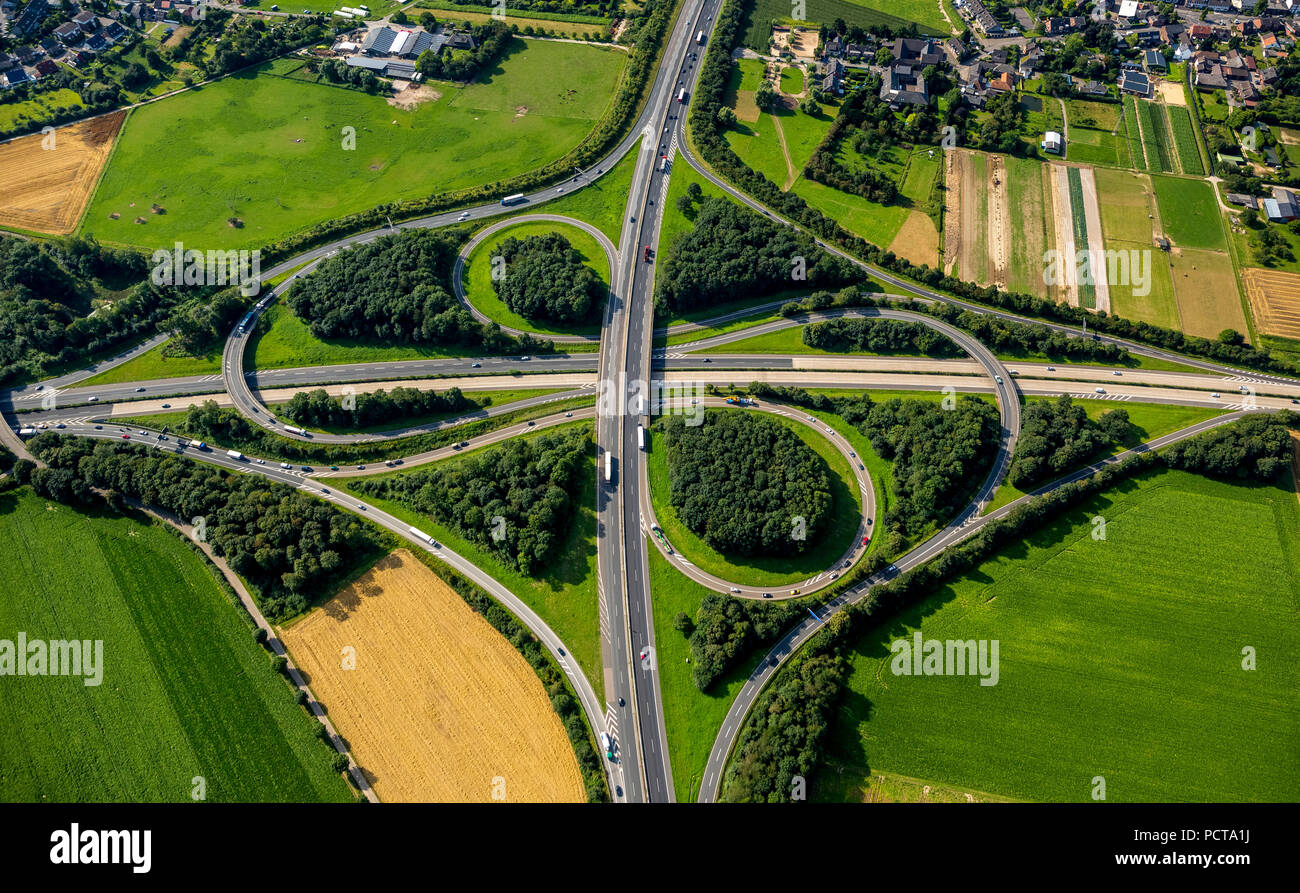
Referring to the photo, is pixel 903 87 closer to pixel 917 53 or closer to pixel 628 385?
pixel 917 53

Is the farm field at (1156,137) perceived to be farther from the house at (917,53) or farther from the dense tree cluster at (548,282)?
the dense tree cluster at (548,282)

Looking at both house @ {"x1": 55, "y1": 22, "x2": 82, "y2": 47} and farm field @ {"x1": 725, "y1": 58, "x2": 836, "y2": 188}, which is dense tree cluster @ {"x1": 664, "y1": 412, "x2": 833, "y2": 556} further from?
house @ {"x1": 55, "y1": 22, "x2": 82, "y2": 47}

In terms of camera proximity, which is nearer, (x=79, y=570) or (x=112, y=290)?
(x=79, y=570)

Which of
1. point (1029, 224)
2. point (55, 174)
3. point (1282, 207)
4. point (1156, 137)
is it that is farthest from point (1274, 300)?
point (55, 174)

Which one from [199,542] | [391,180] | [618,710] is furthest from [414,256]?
[618,710]

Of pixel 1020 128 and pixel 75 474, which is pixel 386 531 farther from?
pixel 1020 128

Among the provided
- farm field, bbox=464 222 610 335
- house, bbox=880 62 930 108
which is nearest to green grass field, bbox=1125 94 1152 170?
house, bbox=880 62 930 108
